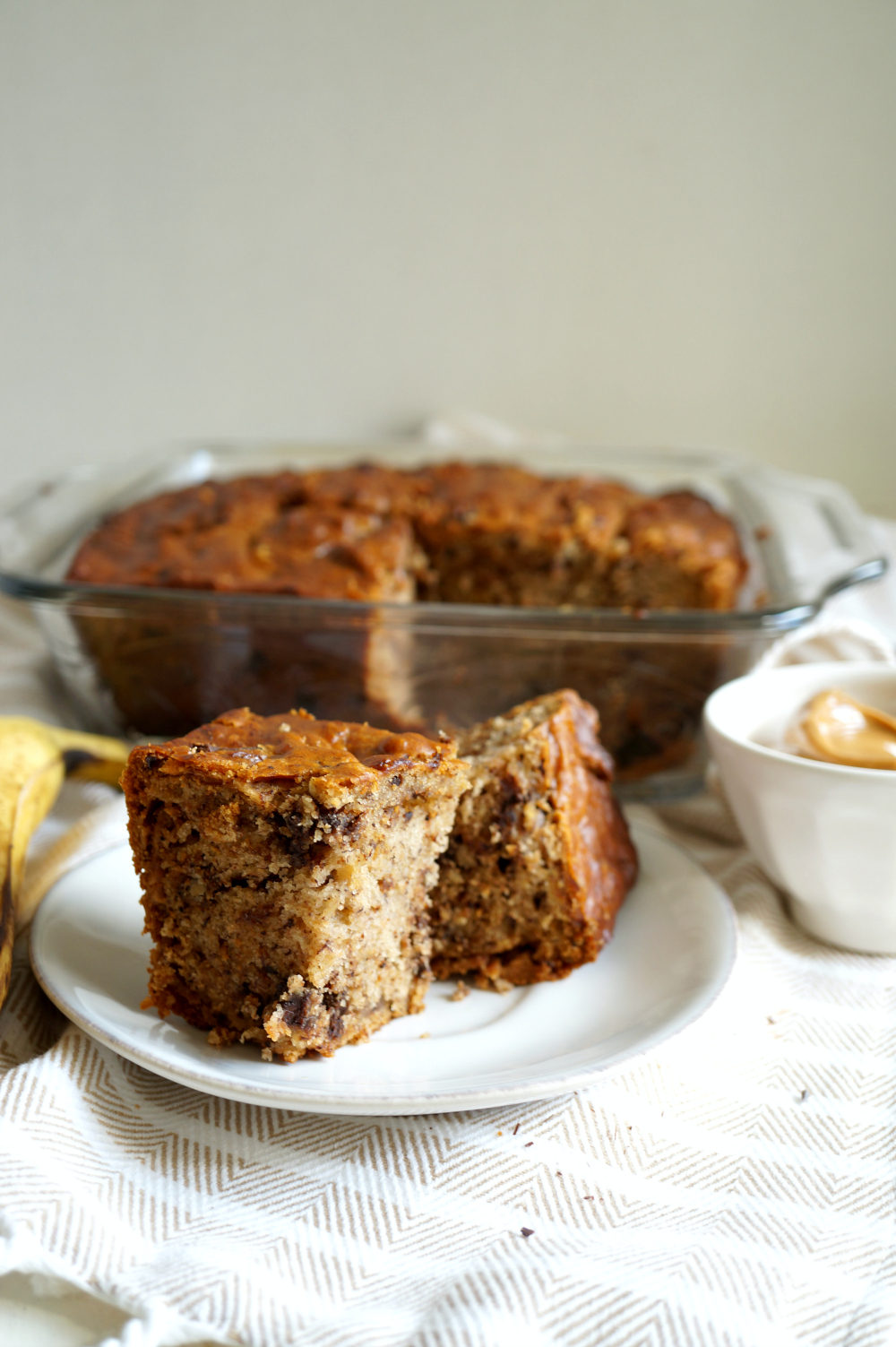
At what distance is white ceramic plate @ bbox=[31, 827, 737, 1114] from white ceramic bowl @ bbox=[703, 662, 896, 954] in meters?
0.15

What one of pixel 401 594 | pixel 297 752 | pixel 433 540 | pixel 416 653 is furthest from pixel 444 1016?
pixel 433 540

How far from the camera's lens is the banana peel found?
186 centimetres

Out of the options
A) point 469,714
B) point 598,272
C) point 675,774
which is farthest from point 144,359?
point 675,774

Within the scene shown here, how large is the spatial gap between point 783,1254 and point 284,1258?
621mm

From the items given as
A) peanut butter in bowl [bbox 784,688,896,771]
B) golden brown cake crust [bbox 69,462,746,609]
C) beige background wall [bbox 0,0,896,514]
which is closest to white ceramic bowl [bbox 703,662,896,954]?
peanut butter in bowl [bbox 784,688,896,771]

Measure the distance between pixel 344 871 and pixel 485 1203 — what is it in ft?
1.56

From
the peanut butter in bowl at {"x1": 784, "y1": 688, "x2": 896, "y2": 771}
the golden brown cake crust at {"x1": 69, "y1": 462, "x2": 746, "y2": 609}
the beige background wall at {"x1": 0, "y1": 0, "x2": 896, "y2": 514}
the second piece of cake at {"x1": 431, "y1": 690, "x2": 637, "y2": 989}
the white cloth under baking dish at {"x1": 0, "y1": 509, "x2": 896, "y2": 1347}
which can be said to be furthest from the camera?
the beige background wall at {"x1": 0, "y1": 0, "x2": 896, "y2": 514}

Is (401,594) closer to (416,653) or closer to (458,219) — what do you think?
(416,653)

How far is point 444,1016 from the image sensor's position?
1.76 m

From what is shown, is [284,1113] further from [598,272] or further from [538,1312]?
[598,272]

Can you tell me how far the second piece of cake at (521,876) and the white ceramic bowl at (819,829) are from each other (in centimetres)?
34

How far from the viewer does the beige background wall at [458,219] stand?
414 cm

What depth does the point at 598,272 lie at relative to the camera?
4.48 metres

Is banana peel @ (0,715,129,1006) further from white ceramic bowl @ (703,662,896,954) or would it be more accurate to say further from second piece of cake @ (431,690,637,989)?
white ceramic bowl @ (703,662,896,954)
